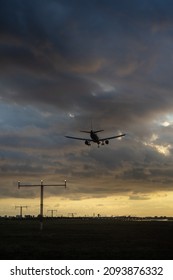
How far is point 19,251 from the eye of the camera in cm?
5041

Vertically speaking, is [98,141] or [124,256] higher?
[98,141]

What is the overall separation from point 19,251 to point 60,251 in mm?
4354

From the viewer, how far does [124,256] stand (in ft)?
148

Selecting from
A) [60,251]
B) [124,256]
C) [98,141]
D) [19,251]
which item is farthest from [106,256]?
[98,141]
